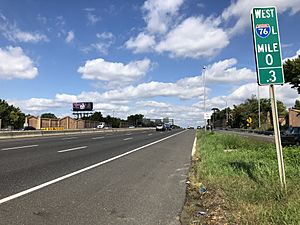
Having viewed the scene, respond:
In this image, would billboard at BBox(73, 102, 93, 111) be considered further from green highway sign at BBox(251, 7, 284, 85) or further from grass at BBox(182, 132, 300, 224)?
green highway sign at BBox(251, 7, 284, 85)

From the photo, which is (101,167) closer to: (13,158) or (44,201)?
(13,158)

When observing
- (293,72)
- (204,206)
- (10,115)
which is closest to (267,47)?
(204,206)

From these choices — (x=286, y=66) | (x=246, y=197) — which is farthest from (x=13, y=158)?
(x=286, y=66)

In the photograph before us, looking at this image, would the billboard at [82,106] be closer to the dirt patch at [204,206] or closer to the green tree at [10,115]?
the green tree at [10,115]

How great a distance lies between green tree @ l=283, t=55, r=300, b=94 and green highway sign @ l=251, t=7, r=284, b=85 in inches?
1566

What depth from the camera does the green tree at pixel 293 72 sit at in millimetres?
43562

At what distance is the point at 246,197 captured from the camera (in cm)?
646

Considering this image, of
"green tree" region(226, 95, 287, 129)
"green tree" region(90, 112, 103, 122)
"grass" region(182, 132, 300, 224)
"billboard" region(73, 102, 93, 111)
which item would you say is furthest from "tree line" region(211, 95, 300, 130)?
"grass" region(182, 132, 300, 224)

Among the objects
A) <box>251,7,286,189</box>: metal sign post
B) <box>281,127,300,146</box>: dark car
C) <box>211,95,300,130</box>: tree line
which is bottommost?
<box>281,127,300,146</box>: dark car

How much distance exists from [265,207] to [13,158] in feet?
34.3

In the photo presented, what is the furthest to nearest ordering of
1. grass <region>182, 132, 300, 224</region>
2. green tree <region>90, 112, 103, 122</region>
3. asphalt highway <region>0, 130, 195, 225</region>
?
green tree <region>90, 112, 103, 122</region> < asphalt highway <region>0, 130, 195, 225</region> < grass <region>182, 132, 300, 224</region>

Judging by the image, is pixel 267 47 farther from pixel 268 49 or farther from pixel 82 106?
pixel 82 106

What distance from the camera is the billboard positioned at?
4739 inches

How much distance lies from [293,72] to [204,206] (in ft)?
136
